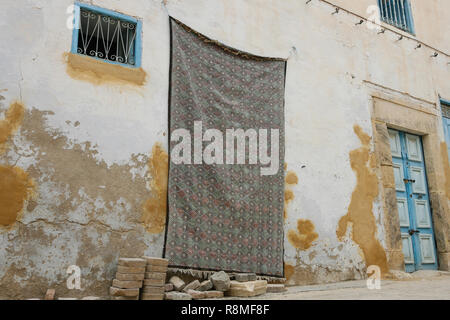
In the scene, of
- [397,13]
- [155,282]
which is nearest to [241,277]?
[155,282]

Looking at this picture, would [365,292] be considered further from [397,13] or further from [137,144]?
[397,13]

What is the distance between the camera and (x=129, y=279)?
10.6 feet

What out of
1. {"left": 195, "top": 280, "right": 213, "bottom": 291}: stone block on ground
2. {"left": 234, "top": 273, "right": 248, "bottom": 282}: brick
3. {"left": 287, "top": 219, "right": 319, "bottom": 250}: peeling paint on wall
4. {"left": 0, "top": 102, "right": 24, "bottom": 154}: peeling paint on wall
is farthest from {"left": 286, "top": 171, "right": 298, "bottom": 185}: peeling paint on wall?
{"left": 0, "top": 102, "right": 24, "bottom": 154}: peeling paint on wall

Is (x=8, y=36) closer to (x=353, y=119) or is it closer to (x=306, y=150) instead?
(x=306, y=150)

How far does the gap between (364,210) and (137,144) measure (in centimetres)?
325

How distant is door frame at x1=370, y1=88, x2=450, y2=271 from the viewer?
5.50 meters

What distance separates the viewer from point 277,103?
4.90 metres

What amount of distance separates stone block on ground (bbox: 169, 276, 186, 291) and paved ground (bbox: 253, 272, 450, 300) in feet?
2.47

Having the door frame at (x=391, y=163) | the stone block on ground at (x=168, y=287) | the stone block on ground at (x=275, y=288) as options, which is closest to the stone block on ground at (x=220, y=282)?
the stone block on ground at (x=168, y=287)

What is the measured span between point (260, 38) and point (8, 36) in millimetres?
2934

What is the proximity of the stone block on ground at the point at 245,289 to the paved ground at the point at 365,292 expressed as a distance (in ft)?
0.30

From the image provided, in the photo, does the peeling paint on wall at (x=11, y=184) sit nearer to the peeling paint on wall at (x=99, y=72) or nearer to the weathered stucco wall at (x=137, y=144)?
the weathered stucco wall at (x=137, y=144)

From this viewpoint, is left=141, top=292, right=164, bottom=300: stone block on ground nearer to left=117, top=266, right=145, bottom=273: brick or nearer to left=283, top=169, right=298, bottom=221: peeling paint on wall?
left=117, top=266, right=145, bottom=273: brick

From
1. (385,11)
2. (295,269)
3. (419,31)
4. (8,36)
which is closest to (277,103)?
(295,269)
